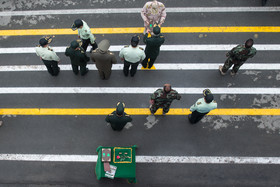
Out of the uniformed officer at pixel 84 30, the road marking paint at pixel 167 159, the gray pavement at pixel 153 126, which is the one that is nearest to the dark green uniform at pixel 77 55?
the uniformed officer at pixel 84 30

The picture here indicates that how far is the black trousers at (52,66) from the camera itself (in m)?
6.24

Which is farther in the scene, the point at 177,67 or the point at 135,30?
the point at 135,30

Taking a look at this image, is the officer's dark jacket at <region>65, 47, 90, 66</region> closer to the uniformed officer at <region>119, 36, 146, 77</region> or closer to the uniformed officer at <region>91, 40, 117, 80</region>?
the uniformed officer at <region>91, 40, 117, 80</region>

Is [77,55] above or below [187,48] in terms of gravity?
below

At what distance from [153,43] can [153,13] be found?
60.2 inches

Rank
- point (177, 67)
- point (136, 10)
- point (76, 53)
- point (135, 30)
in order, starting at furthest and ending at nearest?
point (136, 10) < point (135, 30) < point (177, 67) < point (76, 53)

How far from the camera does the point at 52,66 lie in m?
6.85

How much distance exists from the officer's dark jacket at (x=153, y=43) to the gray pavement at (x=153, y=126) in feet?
3.63

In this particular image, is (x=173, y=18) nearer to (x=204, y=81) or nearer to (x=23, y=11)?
(x=204, y=81)

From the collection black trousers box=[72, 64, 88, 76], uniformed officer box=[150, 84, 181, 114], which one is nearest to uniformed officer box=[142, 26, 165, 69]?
uniformed officer box=[150, 84, 181, 114]

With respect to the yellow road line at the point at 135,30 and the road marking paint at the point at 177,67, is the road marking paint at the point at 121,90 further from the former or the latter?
the yellow road line at the point at 135,30

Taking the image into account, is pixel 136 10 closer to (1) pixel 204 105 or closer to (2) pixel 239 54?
Answer: (2) pixel 239 54

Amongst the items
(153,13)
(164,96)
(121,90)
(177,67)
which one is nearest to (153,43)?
A: (153,13)

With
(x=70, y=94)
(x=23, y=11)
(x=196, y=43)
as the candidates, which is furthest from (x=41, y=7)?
(x=196, y=43)
